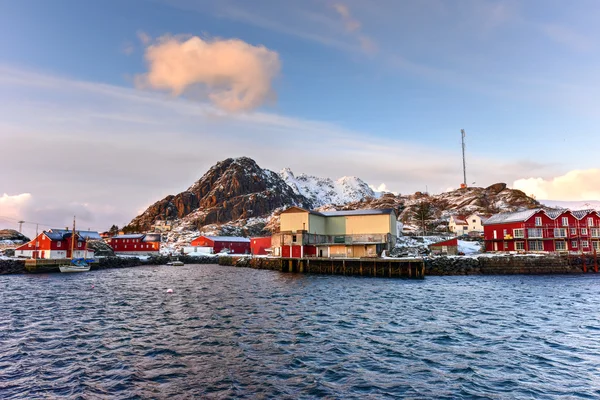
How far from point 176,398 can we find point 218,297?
26306mm

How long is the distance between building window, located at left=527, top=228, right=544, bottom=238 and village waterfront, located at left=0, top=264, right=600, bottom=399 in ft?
138

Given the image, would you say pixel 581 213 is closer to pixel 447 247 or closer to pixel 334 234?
pixel 447 247

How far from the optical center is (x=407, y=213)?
573ft

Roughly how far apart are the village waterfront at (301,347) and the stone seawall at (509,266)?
29.4 m

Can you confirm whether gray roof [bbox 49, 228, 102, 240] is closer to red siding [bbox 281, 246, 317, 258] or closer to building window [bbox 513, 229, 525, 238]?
Answer: red siding [bbox 281, 246, 317, 258]

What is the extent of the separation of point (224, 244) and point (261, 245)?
30.3 metres

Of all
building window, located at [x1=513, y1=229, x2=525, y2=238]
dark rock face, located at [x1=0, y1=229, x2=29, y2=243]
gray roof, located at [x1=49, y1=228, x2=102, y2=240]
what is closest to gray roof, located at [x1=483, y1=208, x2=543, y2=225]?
building window, located at [x1=513, y1=229, x2=525, y2=238]

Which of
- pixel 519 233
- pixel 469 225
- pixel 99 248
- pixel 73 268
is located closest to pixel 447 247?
pixel 519 233

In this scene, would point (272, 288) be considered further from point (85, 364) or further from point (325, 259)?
point (85, 364)

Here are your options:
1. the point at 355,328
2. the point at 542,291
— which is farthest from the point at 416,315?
the point at 542,291

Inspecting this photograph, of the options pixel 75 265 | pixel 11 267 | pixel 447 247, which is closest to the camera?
pixel 11 267

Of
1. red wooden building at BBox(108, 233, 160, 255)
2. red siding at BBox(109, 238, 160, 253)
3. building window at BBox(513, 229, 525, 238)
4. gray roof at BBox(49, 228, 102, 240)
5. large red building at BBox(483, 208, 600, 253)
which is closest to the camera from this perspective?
large red building at BBox(483, 208, 600, 253)

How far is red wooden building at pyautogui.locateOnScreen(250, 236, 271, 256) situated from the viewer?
360 ft

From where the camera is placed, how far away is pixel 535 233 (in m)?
76.2
